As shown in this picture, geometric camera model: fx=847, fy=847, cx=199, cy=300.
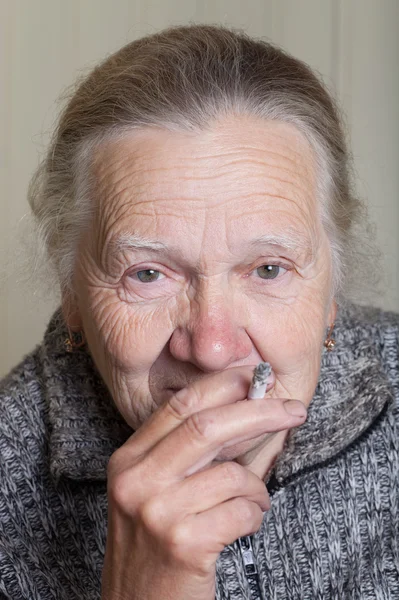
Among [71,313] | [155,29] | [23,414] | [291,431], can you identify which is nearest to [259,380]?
[291,431]

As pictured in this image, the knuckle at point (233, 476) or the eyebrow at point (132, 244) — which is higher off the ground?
the eyebrow at point (132, 244)

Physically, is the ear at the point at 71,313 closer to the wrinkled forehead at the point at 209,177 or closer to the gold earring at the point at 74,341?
the gold earring at the point at 74,341

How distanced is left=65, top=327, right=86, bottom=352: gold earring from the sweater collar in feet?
0.07

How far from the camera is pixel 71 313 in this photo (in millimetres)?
1969

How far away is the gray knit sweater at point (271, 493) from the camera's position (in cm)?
187

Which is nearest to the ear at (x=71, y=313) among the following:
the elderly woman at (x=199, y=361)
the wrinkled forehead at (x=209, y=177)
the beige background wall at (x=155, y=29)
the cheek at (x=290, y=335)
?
the elderly woman at (x=199, y=361)

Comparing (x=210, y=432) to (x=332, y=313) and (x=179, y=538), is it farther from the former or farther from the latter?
(x=332, y=313)

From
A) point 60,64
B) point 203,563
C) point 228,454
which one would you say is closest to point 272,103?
point 228,454

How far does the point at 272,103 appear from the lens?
1.73 m

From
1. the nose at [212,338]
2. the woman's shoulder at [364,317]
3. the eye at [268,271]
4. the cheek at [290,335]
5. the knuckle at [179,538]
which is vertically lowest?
the woman's shoulder at [364,317]

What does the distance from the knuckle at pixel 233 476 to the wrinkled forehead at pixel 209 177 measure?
1.46 ft

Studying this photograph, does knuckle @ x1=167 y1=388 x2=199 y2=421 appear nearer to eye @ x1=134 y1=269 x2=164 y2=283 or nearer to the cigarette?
the cigarette

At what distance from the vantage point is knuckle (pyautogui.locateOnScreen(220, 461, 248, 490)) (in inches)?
56.8

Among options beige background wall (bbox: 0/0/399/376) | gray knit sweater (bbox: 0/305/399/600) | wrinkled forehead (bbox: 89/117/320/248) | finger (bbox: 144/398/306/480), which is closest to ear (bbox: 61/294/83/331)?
gray knit sweater (bbox: 0/305/399/600)
